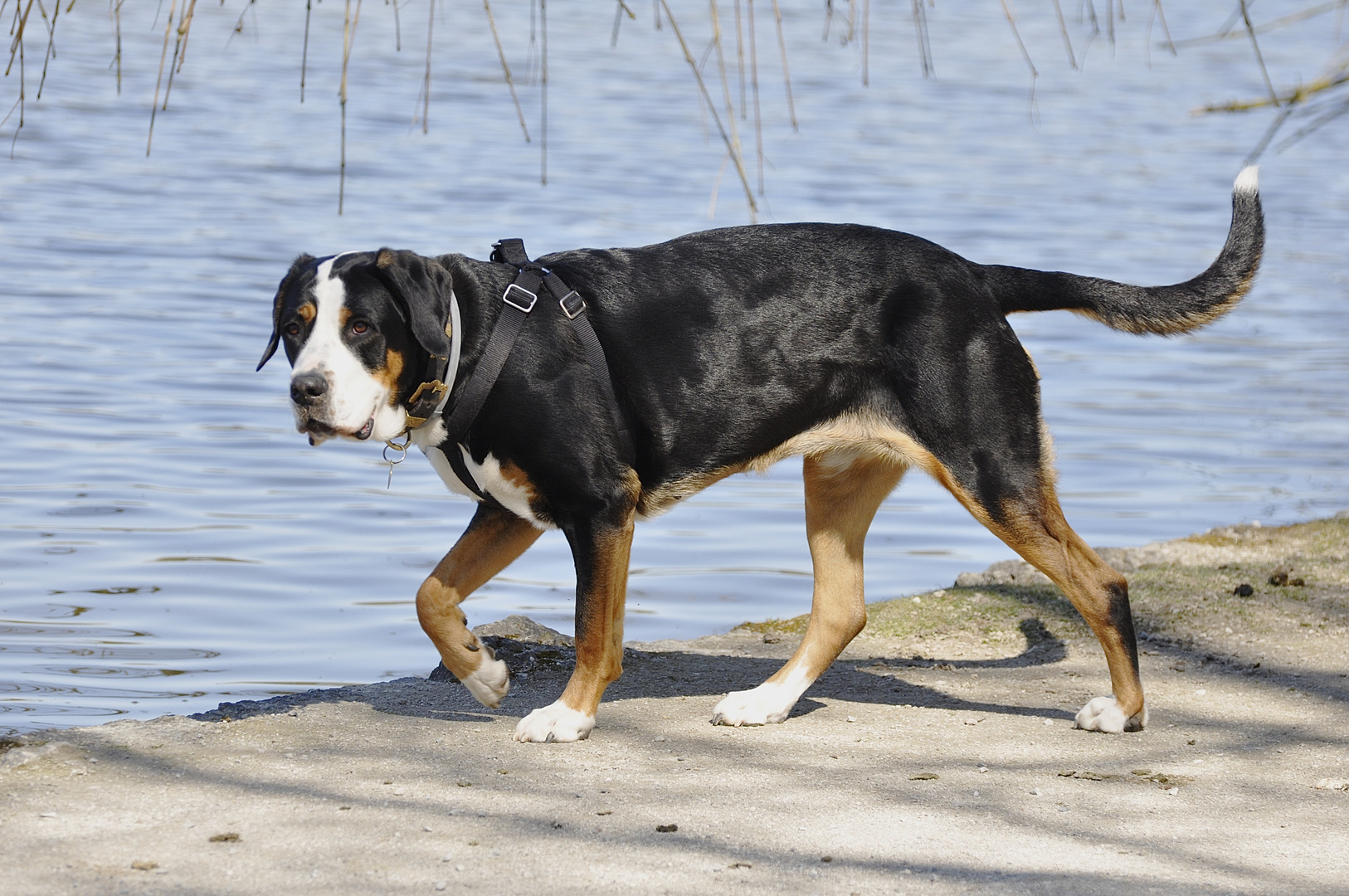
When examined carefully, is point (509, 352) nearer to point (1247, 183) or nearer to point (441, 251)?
point (1247, 183)

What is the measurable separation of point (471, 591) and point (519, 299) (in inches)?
35.2

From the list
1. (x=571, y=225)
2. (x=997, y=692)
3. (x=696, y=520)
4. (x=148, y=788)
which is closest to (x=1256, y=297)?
(x=571, y=225)

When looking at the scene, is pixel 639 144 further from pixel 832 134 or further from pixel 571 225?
pixel 571 225

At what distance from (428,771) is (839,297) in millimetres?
1847

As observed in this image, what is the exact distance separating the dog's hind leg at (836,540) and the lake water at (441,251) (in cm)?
128

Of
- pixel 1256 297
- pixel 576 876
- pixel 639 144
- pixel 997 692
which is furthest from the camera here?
pixel 639 144

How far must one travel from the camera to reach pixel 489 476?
14.4 feet

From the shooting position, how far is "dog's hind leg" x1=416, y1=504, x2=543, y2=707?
14.5ft

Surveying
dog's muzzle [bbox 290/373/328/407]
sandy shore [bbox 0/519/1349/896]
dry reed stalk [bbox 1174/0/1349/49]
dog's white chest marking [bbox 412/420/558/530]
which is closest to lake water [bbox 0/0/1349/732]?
sandy shore [bbox 0/519/1349/896]

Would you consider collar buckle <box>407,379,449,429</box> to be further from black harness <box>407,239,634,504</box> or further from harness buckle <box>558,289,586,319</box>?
harness buckle <box>558,289,586,319</box>

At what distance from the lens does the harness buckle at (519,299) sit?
4.39m

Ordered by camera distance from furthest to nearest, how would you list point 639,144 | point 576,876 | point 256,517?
1. point 639,144
2. point 256,517
3. point 576,876

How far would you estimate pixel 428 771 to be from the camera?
3.92 m

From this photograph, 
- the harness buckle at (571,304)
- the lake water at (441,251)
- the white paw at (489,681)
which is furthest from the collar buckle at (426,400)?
the lake water at (441,251)
